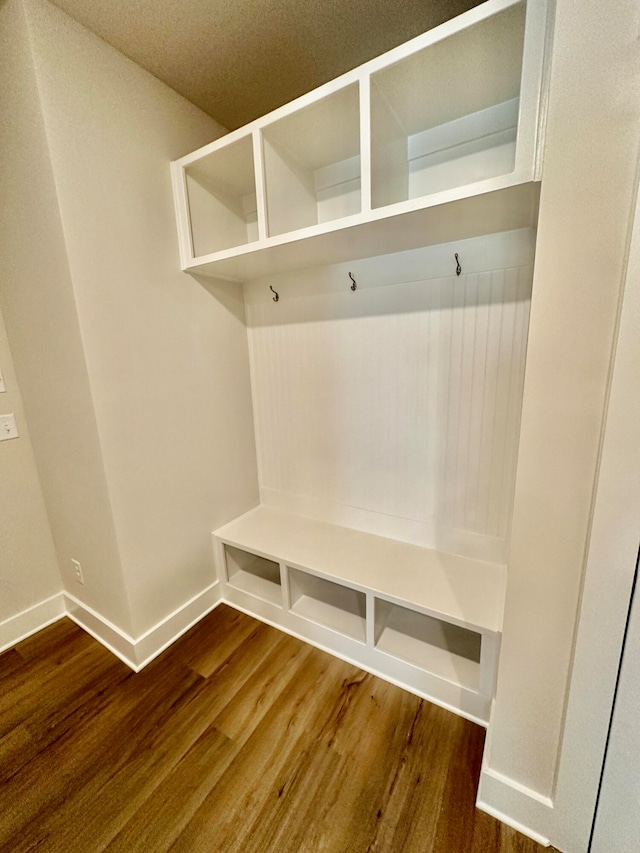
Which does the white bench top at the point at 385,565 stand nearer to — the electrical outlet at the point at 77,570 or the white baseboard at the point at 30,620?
the electrical outlet at the point at 77,570

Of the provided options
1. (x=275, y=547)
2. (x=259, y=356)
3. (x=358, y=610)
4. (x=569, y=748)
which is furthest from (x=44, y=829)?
(x=259, y=356)

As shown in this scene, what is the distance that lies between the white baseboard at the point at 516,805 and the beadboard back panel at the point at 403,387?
0.74 m

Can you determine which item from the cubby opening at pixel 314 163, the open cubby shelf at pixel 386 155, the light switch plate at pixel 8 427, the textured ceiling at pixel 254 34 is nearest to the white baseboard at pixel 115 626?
the light switch plate at pixel 8 427

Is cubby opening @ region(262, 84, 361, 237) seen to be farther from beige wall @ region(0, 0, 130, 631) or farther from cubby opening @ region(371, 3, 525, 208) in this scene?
beige wall @ region(0, 0, 130, 631)

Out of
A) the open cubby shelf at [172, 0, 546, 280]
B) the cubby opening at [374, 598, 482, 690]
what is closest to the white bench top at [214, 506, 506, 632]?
the cubby opening at [374, 598, 482, 690]

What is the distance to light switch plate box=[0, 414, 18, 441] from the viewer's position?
161 cm

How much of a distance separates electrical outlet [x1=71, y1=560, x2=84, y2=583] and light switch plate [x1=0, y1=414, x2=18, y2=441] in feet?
2.26

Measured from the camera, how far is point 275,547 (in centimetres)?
172

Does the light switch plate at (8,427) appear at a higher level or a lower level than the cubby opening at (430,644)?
higher

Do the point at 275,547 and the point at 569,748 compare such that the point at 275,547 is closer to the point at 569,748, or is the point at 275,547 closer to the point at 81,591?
the point at 81,591

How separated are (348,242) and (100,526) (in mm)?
1571

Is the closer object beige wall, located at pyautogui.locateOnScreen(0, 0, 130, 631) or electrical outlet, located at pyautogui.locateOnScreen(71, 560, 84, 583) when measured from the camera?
beige wall, located at pyautogui.locateOnScreen(0, 0, 130, 631)

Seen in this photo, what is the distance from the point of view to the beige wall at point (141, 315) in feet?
3.98

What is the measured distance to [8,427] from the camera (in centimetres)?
163
